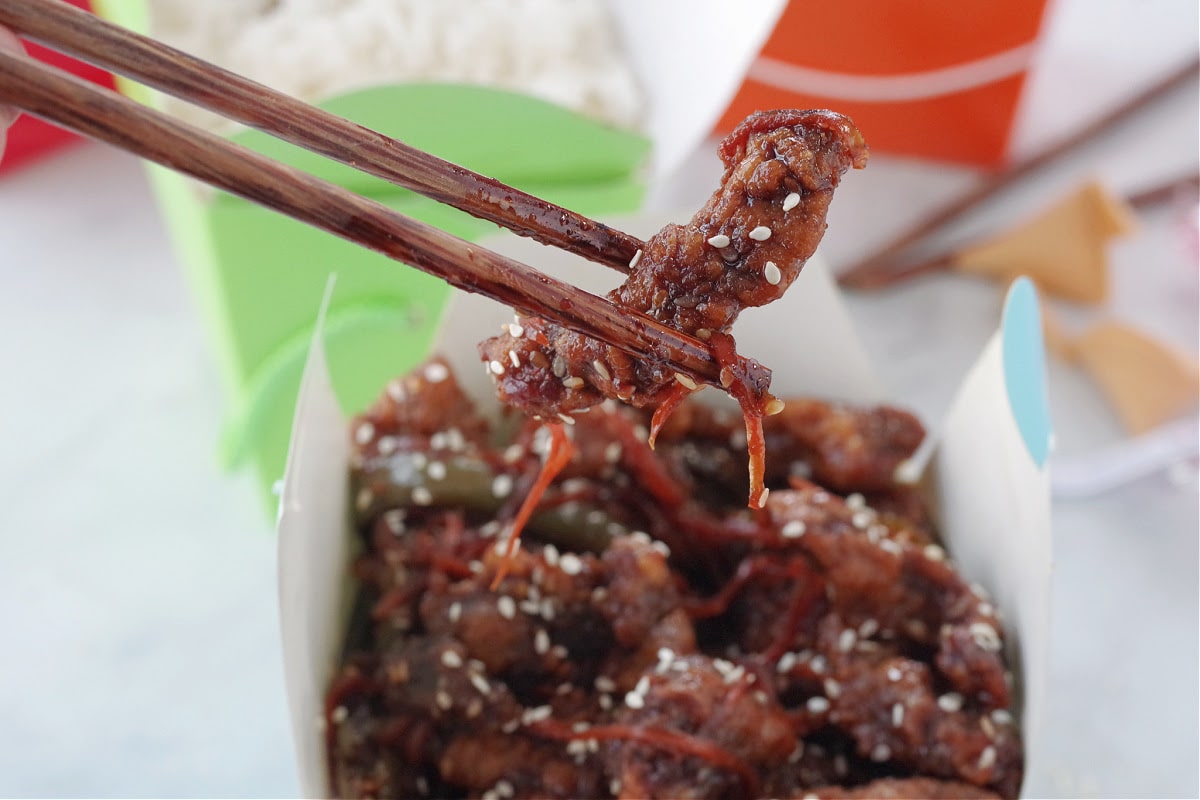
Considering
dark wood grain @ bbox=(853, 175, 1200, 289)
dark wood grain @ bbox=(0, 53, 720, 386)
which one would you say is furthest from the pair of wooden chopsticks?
dark wood grain @ bbox=(853, 175, 1200, 289)

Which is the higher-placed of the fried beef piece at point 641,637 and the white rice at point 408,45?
the white rice at point 408,45

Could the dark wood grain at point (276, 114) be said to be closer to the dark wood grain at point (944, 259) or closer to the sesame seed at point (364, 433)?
the sesame seed at point (364, 433)

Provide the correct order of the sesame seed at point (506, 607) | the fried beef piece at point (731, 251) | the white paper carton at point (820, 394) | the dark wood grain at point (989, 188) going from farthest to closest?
the dark wood grain at point (989, 188)
the sesame seed at point (506, 607)
the white paper carton at point (820, 394)
the fried beef piece at point (731, 251)

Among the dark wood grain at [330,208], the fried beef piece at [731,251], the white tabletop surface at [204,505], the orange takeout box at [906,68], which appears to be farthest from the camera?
the orange takeout box at [906,68]

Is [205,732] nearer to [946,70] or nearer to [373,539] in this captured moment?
[373,539]

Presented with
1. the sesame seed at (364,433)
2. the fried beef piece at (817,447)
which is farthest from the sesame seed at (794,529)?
the sesame seed at (364,433)

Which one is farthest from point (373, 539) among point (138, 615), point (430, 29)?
point (430, 29)

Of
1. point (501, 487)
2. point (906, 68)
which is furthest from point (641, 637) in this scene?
point (906, 68)

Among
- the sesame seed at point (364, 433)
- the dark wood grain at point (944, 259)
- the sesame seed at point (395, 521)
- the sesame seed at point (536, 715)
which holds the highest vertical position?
the dark wood grain at point (944, 259)
